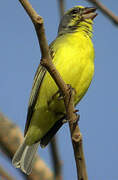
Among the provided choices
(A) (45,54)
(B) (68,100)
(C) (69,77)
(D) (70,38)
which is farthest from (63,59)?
(A) (45,54)

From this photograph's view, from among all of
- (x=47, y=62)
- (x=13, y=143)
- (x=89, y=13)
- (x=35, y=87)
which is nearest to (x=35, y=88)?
(x=35, y=87)

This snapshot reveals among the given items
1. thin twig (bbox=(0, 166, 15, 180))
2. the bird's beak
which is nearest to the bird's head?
the bird's beak

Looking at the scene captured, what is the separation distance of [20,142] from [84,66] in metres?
1.37

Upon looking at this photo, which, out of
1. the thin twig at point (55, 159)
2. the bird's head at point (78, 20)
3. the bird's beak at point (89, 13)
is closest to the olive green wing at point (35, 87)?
the thin twig at point (55, 159)

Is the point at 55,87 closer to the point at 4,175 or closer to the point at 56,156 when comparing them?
the point at 56,156

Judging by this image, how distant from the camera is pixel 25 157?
4.28m

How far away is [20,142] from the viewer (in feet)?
15.0

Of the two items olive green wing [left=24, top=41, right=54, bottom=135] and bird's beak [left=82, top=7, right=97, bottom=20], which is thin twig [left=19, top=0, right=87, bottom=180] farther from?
bird's beak [left=82, top=7, right=97, bottom=20]

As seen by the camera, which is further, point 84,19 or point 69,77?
point 84,19

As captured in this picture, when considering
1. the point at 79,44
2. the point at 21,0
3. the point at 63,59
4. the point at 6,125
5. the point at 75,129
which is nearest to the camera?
the point at 21,0

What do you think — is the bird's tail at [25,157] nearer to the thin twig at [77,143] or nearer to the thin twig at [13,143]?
the thin twig at [13,143]

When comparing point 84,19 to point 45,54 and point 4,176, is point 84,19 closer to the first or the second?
point 45,54

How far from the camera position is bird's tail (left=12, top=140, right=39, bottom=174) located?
409 centimetres

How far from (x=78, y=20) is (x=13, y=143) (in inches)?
72.1
